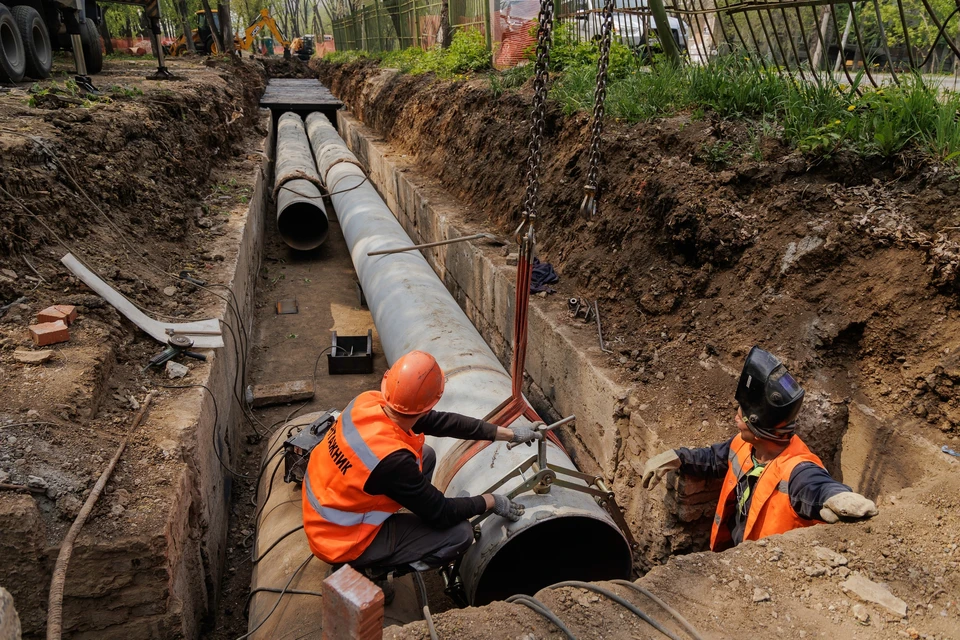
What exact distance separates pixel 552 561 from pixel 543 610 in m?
1.46

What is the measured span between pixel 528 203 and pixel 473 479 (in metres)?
1.57

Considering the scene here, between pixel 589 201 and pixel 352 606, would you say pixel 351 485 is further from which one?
pixel 589 201

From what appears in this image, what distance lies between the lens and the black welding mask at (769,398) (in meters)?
2.67

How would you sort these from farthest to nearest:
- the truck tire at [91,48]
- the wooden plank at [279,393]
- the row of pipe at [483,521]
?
the truck tire at [91,48] < the wooden plank at [279,393] < the row of pipe at [483,521]

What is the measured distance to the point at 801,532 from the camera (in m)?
2.62

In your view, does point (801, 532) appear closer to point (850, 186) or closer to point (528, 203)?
point (528, 203)

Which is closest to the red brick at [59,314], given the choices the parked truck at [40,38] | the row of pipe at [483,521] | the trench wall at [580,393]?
the row of pipe at [483,521]

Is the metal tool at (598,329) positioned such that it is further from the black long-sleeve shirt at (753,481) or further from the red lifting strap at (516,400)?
the black long-sleeve shirt at (753,481)

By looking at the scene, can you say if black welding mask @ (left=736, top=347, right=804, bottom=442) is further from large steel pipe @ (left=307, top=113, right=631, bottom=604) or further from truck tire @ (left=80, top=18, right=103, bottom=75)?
truck tire @ (left=80, top=18, right=103, bottom=75)

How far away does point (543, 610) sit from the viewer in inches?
87.4

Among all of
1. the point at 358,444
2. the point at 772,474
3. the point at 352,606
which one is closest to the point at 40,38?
the point at 358,444

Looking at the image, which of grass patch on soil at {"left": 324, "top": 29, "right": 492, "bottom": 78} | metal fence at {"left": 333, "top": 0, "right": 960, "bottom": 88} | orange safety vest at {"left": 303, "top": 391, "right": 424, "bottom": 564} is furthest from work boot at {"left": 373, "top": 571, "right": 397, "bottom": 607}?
grass patch on soil at {"left": 324, "top": 29, "right": 492, "bottom": 78}

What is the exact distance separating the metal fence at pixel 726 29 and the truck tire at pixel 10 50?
23.6ft

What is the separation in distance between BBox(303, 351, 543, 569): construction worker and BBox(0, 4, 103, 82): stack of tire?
9282 millimetres
